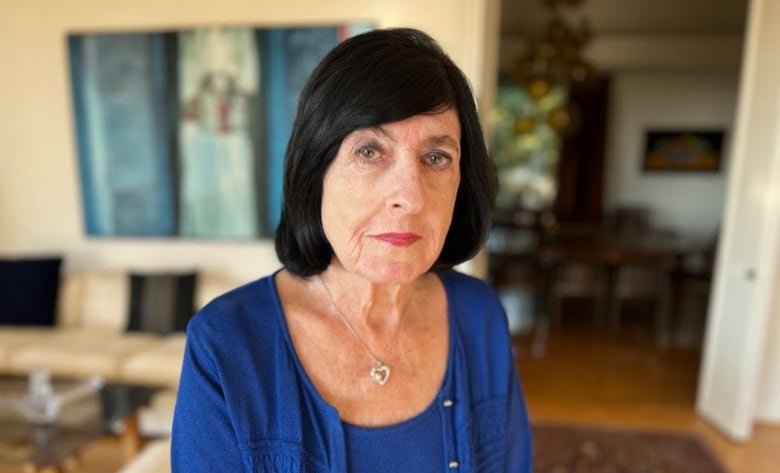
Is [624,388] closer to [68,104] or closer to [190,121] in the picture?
[190,121]

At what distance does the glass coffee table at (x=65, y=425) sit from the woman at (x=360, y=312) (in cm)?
161

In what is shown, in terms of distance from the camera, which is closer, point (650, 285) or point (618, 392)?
point (618, 392)

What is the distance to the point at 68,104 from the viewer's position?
3217 millimetres

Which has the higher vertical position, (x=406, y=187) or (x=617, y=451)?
(x=406, y=187)

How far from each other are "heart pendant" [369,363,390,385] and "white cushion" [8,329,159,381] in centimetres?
237

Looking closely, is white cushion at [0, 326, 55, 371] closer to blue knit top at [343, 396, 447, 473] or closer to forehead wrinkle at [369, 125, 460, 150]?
blue knit top at [343, 396, 447, 473]

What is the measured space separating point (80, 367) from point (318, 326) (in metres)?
2.49

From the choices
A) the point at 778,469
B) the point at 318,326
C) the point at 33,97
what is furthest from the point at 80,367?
the point at 778,469

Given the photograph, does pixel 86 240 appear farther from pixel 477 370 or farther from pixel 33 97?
pixel 477 370

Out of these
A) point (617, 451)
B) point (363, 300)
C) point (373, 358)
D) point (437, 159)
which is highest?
point (437, 159)

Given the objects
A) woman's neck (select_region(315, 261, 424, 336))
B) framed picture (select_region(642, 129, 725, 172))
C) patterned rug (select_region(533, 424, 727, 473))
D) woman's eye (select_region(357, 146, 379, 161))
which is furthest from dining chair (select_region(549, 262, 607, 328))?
woman's eye (select_region(357, 146, 379, 161))

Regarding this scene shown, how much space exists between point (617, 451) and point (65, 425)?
8.68 feet

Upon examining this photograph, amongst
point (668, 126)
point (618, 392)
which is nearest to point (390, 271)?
point (618, 392)

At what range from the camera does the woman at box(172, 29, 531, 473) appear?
2.31ft
